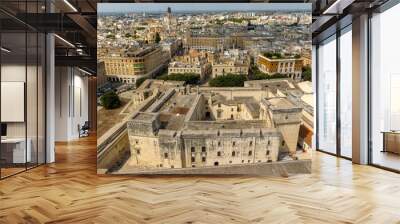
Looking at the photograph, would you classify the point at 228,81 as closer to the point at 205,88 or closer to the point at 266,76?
the point at 205,88

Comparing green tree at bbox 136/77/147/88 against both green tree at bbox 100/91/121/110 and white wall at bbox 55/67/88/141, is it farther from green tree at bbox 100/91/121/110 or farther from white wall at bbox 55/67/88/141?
white wall at bbox 55/67/88/141

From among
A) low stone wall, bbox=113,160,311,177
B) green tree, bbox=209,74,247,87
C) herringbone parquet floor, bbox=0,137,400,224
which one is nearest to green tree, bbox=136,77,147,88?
green tree, bbox=209,74,247,87

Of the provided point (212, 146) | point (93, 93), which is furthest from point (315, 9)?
point (93, 93)

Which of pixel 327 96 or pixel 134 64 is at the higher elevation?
pixel 134 64

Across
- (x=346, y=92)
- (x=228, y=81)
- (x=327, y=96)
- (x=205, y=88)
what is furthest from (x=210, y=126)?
(x=327, y=96)

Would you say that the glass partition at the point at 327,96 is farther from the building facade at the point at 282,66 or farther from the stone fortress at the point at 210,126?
the stone fortress at the point at 210,126

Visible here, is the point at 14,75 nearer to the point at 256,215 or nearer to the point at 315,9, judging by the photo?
the point at 256,215
